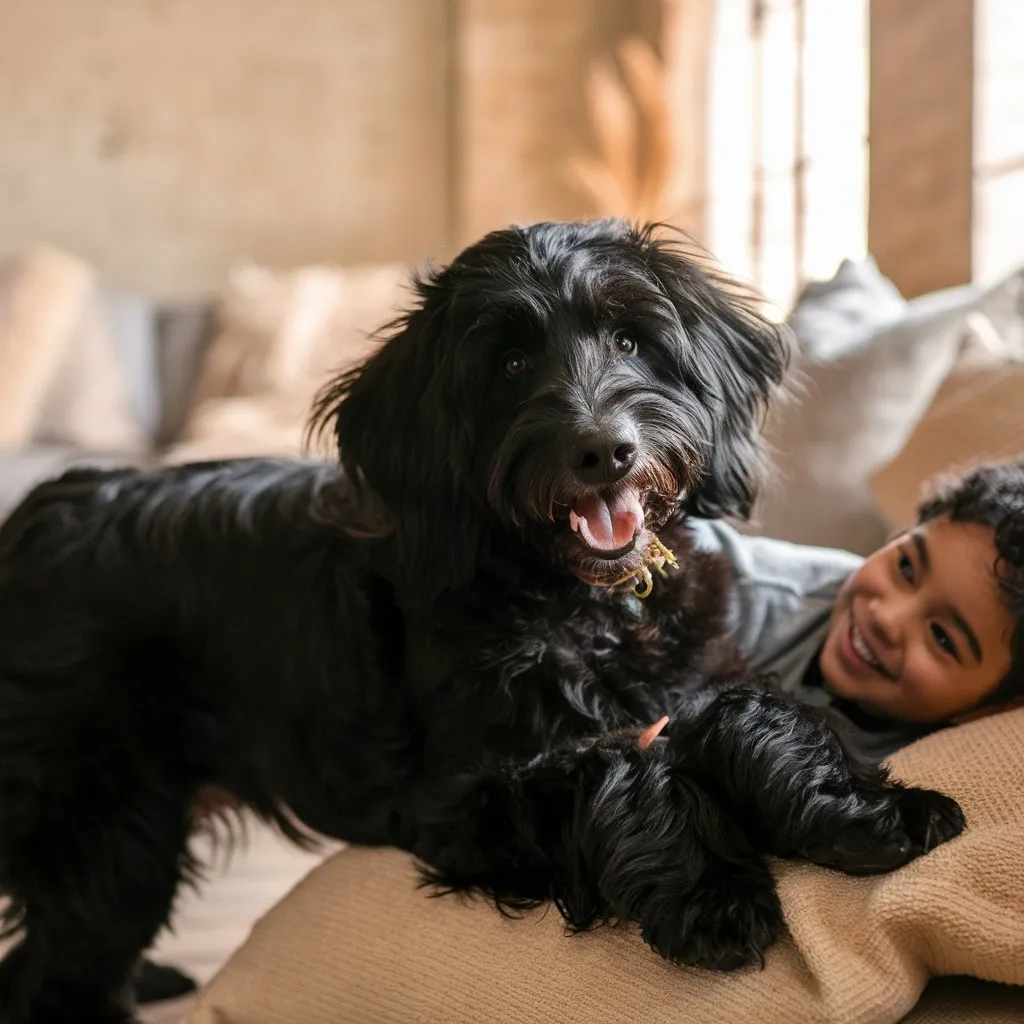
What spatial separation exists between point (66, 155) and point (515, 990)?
5.79 m

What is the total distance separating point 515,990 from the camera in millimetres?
1303

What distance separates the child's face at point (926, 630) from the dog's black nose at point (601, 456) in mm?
604

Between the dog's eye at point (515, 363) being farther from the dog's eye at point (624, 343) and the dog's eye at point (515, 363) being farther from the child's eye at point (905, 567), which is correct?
the child's eye at point (905, 567)

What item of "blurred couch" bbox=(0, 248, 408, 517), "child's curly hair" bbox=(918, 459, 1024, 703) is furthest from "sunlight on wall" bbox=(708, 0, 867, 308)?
"child's curly hair" bbox=(918, 459, 1024, 703)

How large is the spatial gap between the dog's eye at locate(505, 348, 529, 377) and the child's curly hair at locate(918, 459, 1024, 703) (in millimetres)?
671

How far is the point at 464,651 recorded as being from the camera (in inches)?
57.1

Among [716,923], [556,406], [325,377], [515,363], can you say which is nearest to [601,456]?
[556,406]

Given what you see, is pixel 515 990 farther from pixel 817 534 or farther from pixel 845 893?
pixel 817 534

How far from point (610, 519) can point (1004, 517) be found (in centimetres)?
58

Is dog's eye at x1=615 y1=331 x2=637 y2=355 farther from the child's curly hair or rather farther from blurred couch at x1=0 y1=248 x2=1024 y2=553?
the child's curly hair

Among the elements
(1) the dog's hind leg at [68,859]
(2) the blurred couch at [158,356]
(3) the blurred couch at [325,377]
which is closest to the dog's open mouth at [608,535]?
(3) the blurred couch at [325,377]

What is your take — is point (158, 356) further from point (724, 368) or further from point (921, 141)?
point (724, 368)

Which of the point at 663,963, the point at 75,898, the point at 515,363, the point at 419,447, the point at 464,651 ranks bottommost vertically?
the point at 75,898

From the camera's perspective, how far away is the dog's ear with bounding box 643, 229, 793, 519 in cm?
149
